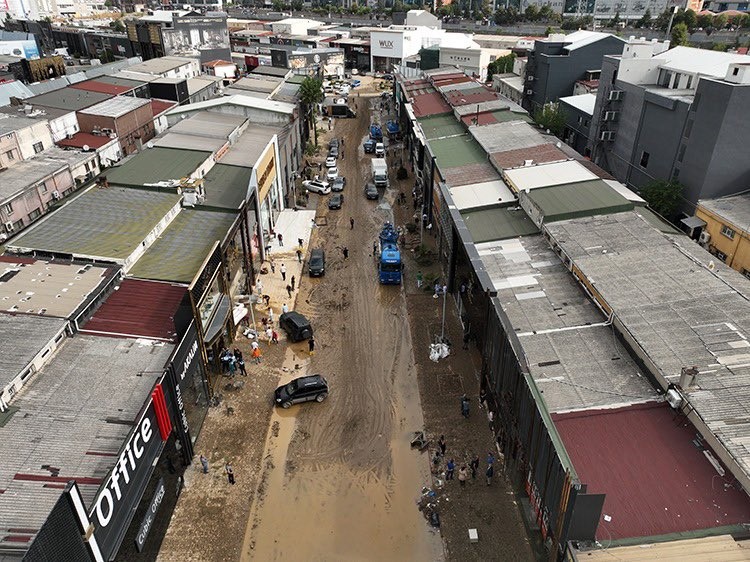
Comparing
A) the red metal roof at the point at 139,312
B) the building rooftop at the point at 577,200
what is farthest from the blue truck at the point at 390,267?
Result: the red metal roof at the point at 139,312

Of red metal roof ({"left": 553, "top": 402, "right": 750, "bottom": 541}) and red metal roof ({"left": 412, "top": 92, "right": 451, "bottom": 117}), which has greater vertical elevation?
red metal roof ({"left": 412, "top": 92, "right": 451, "bottom": 117})

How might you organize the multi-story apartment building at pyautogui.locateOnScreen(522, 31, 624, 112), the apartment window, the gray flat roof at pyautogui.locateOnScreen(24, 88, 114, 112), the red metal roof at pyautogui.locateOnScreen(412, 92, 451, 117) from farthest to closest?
the multi-story apartment building at pyautogui.locateOnScreen(522, 31, 624, 112) → the red metal roof at pyautogui.locateOnScreen(412, 92, 451, 117) → the gray flat roof at pyautogui.locateOnScreen(24, 88, 114, 112) → the apartment window

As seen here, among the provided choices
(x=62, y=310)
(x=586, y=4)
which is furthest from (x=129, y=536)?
(x=586, y=4)

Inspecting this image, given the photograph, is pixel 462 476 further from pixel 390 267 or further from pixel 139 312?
pixel 390 267

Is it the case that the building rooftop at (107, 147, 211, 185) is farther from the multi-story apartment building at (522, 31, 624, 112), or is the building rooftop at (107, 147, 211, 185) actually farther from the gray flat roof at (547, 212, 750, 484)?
the multi-story apartment building at (522, 31, 624, 112)

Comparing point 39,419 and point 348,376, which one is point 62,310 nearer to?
point 39,419

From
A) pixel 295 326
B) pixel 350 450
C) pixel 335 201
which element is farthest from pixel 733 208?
pixel 335 201

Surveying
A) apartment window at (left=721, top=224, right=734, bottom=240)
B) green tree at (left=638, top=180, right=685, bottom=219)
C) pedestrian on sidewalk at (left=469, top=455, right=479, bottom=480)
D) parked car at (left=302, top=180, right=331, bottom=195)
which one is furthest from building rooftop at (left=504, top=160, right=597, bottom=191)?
parked car at (left=302, top=180, right=331, bottom=195)
